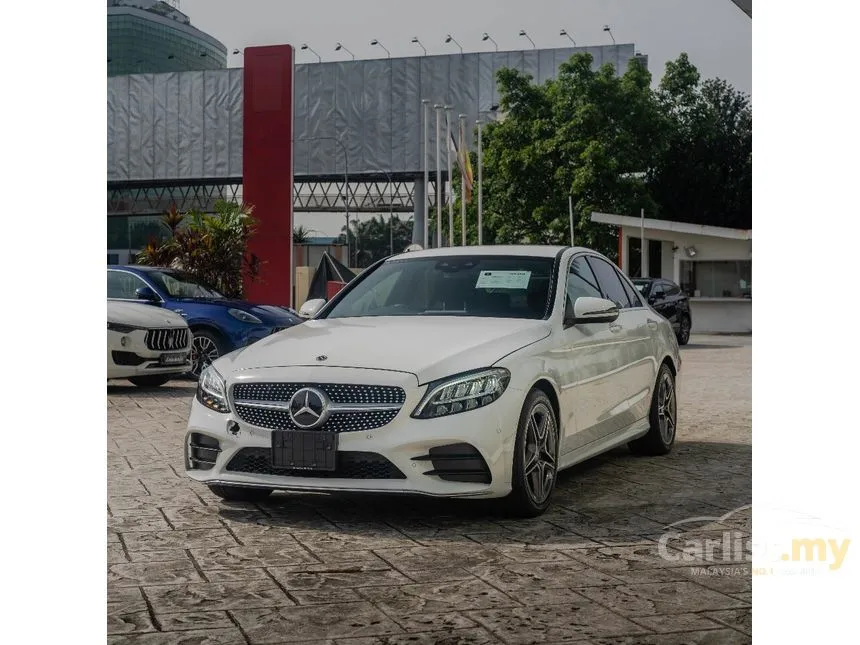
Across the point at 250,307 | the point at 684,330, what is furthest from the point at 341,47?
the point at 250,307

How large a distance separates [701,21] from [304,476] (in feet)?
23.6

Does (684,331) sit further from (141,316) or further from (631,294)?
(631,294)

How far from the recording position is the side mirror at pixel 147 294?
48.8 ft

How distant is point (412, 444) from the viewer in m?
5.82

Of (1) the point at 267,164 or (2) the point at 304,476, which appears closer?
(2) the point at 304,476

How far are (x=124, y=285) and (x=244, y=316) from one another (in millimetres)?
1676

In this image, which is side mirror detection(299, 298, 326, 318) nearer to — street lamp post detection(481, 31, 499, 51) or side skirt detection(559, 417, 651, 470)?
side skirt detection(559, 417, 651, 470)

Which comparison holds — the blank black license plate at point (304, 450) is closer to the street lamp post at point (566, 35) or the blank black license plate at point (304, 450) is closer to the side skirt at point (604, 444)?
the side skirt at point (604, 444)

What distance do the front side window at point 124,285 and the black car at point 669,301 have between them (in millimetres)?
13495

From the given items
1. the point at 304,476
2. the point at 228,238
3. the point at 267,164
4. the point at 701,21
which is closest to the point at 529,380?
the point at 304,476

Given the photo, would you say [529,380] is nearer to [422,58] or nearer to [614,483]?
[614,483]
